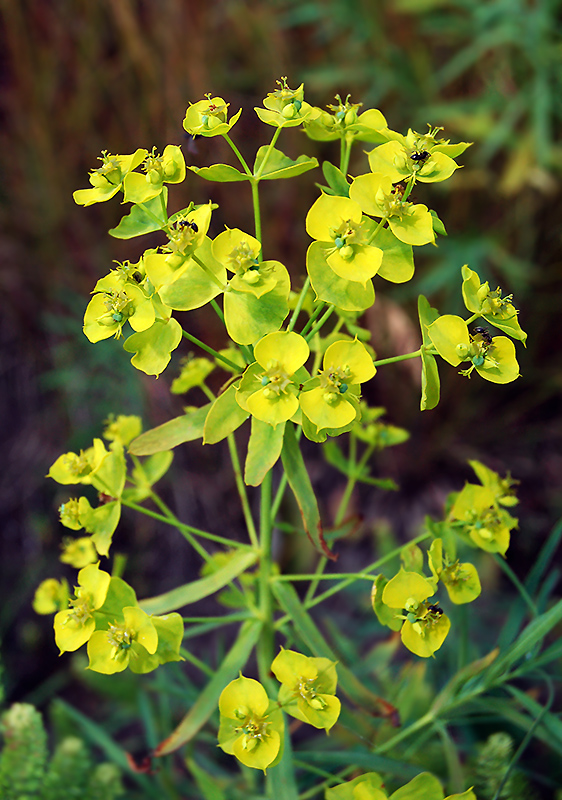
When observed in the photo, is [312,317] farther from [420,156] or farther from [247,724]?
[247,724]

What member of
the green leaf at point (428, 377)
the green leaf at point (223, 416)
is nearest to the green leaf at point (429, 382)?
the green leaf at point (428, 377)

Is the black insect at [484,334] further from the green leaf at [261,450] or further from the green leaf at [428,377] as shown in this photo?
the green leaf at [261,450]

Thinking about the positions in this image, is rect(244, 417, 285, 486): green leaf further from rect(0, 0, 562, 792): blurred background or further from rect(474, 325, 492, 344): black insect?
rect(0, 0, 562, 792): blurred background

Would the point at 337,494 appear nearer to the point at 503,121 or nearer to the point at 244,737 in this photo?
the point at 503,121

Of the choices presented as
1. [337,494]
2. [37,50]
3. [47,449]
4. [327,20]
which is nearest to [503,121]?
[327,20]

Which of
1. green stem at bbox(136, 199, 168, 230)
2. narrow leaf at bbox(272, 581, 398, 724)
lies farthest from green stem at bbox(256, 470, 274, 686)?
green stem at bbox(136, 199, 168, 230)

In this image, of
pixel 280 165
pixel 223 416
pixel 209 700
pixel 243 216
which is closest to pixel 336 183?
pixel 280 165

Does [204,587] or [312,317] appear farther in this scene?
[204,587]
